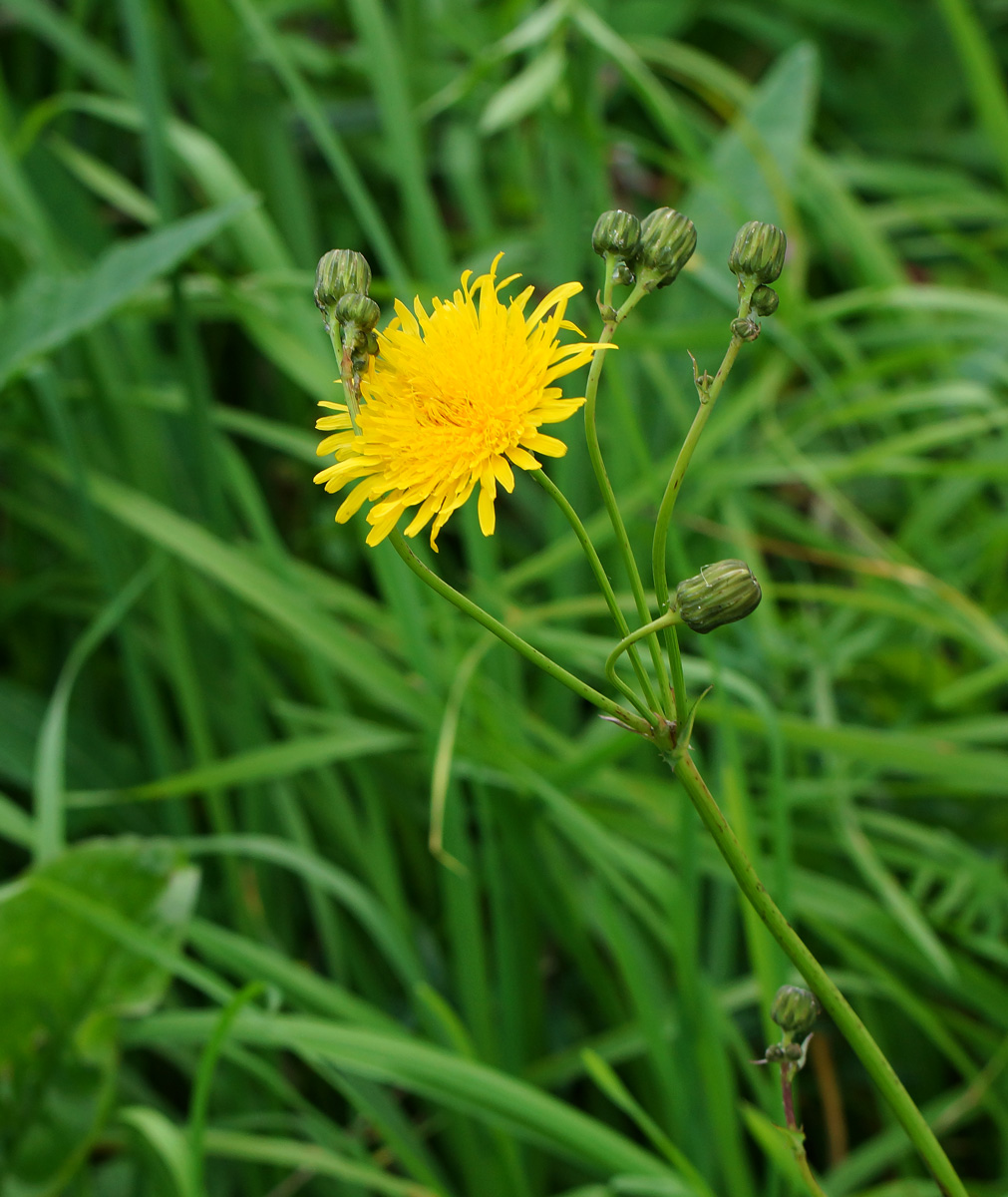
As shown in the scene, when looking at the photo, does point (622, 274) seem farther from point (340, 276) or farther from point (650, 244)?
point (340, 276)

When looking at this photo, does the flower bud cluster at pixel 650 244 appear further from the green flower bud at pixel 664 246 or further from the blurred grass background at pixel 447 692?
the blurred grass background at pixel 447 692

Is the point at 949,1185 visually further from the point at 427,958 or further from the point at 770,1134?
the point at 427,958

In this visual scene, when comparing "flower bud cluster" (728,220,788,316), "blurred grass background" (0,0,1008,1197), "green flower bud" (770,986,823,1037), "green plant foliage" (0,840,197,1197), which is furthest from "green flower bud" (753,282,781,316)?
"green plant foliage" (0,840,197,1197)

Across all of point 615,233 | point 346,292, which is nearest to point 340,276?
point 346,292

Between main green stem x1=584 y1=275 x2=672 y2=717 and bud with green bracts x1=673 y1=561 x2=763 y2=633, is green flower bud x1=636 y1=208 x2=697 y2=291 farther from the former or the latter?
bud with green bracts x1=673 y1=561 x2=763 y2=633

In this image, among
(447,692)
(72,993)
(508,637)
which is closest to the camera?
(508,637)

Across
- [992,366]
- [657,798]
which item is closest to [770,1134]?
[657,798]

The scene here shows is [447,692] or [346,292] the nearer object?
[346,292]
